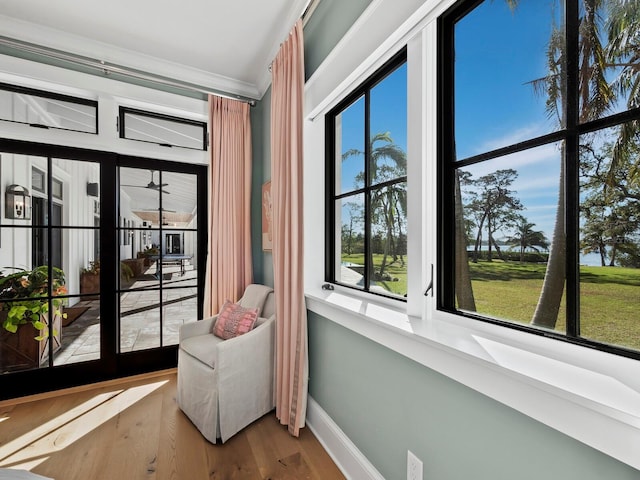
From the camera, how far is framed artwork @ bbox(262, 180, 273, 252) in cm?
266

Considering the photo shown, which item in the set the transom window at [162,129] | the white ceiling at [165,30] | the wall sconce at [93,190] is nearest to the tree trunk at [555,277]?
the white ceiling at [165,30]

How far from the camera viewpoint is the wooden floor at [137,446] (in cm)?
154

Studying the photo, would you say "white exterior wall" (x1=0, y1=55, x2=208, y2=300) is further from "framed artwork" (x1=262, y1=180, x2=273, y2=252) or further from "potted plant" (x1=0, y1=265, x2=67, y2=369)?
"framed artwork" (x1=262, y1=180, x2=273, y2=252)

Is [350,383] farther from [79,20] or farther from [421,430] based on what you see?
[79,20]

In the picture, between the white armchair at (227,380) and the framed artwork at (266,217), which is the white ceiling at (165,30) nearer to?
the framed artwork at (266,217)

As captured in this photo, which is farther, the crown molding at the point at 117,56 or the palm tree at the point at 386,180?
the crown molding at the point at 117,56

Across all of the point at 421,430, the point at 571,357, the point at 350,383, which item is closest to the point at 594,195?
the point at 571,357

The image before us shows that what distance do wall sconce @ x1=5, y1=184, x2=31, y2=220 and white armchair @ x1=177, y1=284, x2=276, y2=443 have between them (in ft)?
5.02

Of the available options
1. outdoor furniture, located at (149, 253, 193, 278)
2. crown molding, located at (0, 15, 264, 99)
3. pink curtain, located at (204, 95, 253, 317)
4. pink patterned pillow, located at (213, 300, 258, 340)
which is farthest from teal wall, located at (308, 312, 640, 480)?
crown molding, located at (0, 15, 264, 99)

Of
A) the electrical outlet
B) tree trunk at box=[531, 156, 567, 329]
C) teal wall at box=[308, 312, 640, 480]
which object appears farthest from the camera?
the electrical outlet

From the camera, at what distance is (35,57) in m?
2.24

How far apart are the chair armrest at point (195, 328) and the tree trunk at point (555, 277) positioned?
84.5 inches

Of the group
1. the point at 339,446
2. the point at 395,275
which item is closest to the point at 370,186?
the point at 395,275

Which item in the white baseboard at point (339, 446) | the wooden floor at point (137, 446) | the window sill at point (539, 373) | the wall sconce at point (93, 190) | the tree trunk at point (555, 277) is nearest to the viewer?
the window sill at point (539, 373)
